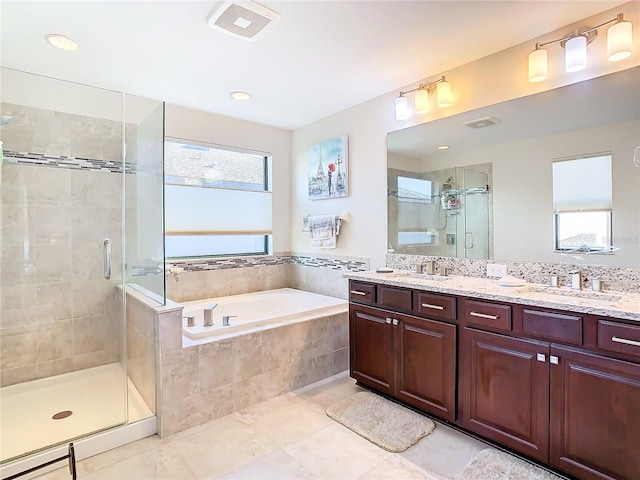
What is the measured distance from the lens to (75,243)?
3.03 metres

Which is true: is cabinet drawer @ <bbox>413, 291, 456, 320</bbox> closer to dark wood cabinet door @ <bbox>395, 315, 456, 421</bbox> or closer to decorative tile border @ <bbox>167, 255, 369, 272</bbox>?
dark wood cabinet door @ <bbox>395, 315, 456, 421</bbox>

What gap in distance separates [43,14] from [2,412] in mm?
2484

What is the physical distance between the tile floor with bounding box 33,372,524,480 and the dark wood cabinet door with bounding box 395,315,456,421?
19 centimetres

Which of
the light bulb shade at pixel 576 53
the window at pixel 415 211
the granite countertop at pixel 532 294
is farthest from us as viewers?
the window at pixel 415 211

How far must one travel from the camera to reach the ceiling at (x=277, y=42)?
1896 mm

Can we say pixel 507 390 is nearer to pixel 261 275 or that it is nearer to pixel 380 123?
pixel 380 123

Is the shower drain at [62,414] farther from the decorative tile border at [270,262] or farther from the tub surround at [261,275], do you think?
the decorative tile border at [270,262]

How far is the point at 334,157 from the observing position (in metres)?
3.59

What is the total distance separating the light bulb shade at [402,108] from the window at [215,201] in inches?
68.0

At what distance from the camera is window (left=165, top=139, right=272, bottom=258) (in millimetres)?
3408

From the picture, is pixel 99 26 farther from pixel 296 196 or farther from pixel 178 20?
pixel 296 196

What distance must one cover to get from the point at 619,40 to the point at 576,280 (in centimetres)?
127

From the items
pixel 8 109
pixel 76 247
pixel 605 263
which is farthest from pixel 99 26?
pixel 605 263

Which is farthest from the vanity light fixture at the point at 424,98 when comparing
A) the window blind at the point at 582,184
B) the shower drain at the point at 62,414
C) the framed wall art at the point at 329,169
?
the shower drain at the point at 62,414
